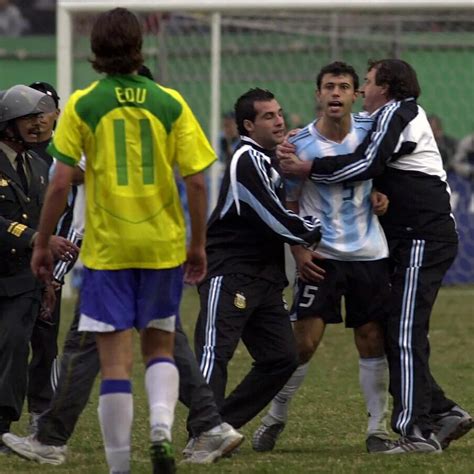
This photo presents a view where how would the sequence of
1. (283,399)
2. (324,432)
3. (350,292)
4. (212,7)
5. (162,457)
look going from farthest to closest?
1. (212,7)
2. (324,432)
3. (283,399)
4. (350,292)
5. (162,457)

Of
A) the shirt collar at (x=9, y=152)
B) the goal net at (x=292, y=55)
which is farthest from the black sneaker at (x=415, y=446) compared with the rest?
the goal net at (x=292, y=55)

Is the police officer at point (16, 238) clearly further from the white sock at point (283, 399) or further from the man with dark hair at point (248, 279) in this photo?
the white sock at point (283, 399)

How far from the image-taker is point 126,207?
6.14 metres

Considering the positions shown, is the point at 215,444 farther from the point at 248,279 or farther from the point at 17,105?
the point at 17,105

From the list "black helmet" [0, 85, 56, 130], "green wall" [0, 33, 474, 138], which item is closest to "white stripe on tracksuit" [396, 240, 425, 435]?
"black helmet" [0, 85, 56, 130]

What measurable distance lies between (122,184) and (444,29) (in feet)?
48.4

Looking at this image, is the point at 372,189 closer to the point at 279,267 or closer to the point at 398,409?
the point at 279,267

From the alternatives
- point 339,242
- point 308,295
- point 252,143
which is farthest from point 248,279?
point 252,143

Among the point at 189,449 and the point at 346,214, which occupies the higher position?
the point at 346,214

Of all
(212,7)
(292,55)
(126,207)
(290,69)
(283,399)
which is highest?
(212,7)

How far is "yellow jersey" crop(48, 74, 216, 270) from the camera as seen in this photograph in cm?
611

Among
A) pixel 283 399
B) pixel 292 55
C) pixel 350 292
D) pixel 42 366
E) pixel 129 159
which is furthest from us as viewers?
pixel 292 55

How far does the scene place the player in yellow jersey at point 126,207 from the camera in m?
6.10

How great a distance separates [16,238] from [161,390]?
161 centimetres
